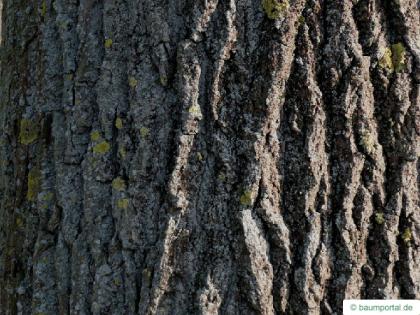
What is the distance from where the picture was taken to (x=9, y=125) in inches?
71.5

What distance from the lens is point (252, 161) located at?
1.53 meters

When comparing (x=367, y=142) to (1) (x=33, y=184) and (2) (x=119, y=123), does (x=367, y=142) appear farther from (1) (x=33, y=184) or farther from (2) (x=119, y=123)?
(1) (x=33, y=184)

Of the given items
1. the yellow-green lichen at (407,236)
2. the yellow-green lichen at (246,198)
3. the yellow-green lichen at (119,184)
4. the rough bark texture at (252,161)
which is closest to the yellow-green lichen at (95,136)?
the rough bark texture at (252,161)

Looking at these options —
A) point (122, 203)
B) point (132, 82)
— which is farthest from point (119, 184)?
point (132, 82)

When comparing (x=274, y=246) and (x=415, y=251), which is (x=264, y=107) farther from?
(x=415, y=251)

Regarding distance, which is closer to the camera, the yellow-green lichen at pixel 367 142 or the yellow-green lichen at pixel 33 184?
the yellow-green lichen at pixel 367 142

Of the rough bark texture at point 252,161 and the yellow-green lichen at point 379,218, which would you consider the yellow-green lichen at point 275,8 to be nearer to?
the rough bark texture at point 252,161

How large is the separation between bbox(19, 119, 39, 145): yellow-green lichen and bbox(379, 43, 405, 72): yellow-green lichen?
95cm

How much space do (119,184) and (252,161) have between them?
34 centimetres

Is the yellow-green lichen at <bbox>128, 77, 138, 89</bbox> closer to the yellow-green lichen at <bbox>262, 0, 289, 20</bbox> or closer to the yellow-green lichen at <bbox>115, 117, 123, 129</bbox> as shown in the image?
the yellow-green lichen at <bbox>115, 117, 123, 129</bbox>

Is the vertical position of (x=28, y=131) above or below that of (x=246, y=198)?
above

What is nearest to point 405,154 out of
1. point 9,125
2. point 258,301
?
point 258,301

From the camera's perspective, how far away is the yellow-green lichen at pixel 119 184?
5.20ft

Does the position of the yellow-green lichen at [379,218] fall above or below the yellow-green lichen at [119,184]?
below
